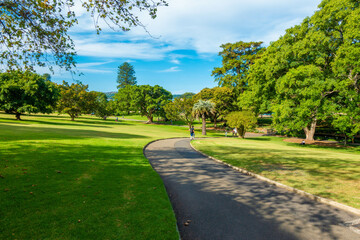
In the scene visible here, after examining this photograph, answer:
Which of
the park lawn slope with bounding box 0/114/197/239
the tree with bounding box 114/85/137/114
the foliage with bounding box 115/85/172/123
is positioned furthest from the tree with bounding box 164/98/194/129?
the park lawn slope with bounding box 0/114/197/239

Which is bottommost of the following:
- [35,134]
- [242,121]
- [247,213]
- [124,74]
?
[247,213]

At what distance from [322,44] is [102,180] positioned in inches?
1101

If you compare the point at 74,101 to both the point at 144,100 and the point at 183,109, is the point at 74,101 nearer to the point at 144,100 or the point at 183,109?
the point at 144,100

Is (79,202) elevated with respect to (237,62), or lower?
lower

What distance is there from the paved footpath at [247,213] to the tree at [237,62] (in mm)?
44420

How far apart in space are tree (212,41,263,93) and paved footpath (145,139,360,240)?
146 feet

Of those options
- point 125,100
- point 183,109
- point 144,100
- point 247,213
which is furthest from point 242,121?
point 125,100

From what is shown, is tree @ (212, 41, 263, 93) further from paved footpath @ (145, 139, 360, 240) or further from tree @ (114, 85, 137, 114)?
paved footpath @ (145, 139, 360, 240)

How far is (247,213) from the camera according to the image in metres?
5.31

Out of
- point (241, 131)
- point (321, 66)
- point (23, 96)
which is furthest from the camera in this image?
point (23, 96)

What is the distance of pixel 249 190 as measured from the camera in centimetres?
722

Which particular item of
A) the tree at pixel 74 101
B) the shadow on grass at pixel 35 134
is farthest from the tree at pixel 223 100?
the tree at pixel 74 101

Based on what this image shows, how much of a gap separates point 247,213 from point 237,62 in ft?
163

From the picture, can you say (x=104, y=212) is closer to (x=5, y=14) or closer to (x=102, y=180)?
(x=102, y=180)
